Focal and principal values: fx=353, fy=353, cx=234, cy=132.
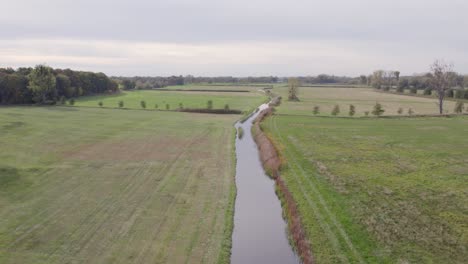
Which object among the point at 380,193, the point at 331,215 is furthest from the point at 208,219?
the point at 380,193

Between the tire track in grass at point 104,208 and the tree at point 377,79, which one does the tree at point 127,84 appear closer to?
the tree at point 377,79

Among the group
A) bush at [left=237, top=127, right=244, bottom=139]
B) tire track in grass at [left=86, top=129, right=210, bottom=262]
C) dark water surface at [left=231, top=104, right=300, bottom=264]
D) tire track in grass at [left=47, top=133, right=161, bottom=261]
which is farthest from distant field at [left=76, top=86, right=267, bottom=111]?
tire track in grass at [left=47, top=133, right=161, bottom=261]

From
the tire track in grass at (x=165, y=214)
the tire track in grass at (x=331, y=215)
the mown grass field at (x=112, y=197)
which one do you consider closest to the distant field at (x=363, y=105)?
→ the tire track in grass at (x=165, y=214)

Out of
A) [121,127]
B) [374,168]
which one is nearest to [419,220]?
[374,168]

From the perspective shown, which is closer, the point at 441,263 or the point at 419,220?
the point at 441,263

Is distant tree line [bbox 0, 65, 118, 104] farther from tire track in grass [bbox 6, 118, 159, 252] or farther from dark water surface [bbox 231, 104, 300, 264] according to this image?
dark water surface [bbox 231, 104, 300, 264]

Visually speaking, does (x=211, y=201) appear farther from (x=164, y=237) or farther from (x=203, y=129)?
(x=203, y=129)
